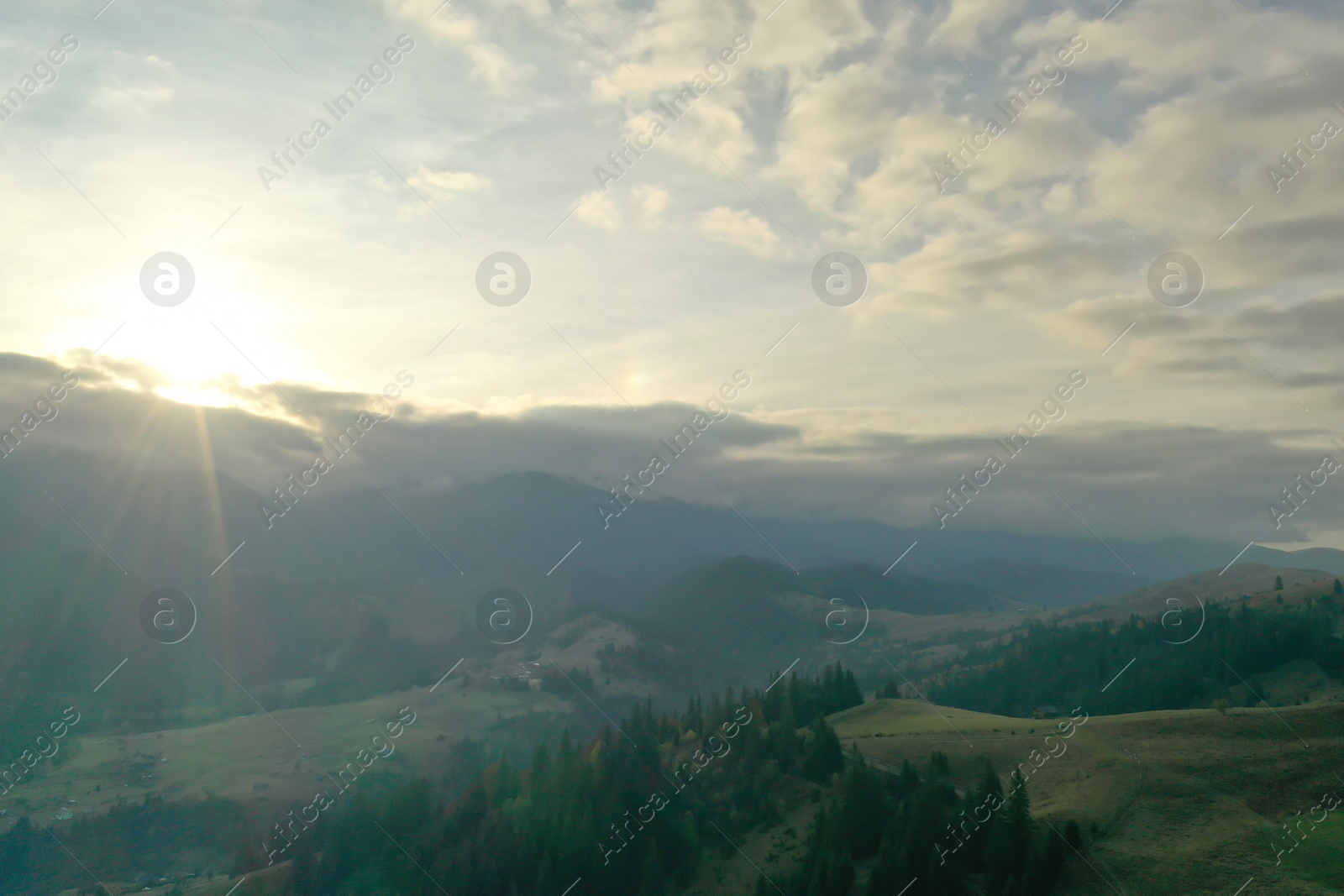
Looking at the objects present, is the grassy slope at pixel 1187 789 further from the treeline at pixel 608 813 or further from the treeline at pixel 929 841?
the treeline at pixel 608 813

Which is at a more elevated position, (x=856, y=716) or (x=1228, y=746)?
(x=1228, y=746)

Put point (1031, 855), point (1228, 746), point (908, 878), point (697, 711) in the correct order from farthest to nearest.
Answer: point (697, 711)
point (1228, 746)
point (908, 878)
point (1031, 855)

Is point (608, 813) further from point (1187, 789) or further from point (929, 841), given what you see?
point (1187, 789)

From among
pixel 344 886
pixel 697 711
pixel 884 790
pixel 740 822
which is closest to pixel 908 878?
pixel 884 790

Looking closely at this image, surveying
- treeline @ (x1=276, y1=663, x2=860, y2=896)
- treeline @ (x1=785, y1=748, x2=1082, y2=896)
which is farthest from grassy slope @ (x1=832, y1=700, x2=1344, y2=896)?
treeline @ (x1=276, y1=663, x2=860, y2=896)

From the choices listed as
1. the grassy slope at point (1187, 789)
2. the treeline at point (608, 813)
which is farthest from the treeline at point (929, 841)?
the treeline at point (608, 813)

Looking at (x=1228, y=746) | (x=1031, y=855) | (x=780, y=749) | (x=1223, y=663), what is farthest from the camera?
(x=1223, y=663)

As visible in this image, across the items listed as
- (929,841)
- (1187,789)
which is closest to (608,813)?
(929,841)

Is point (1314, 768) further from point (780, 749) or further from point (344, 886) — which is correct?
point (344, 886)
